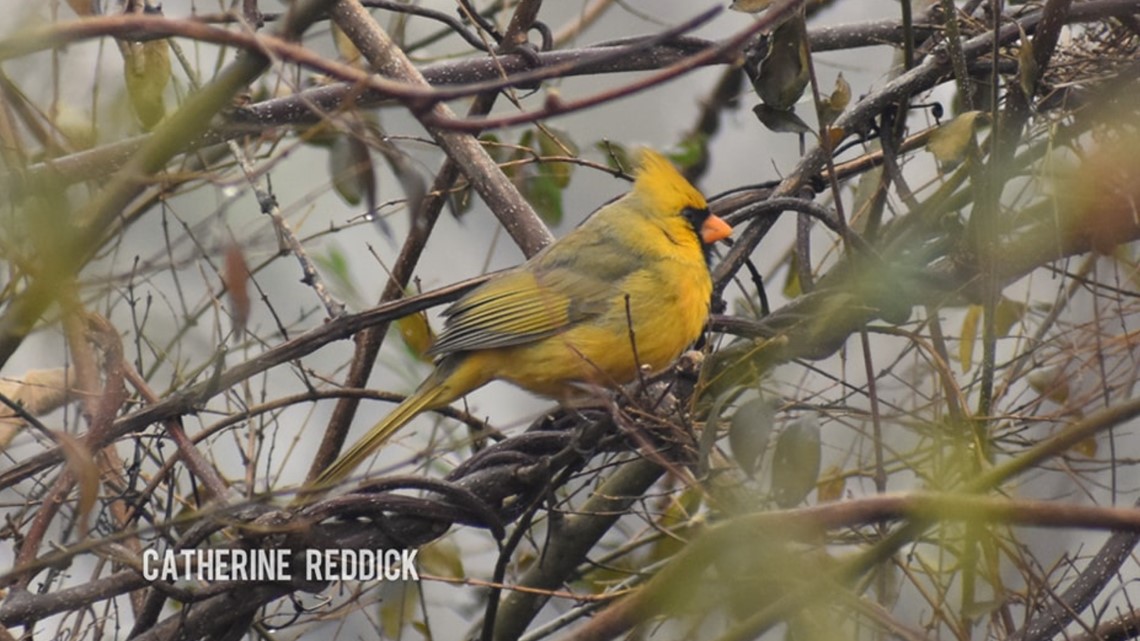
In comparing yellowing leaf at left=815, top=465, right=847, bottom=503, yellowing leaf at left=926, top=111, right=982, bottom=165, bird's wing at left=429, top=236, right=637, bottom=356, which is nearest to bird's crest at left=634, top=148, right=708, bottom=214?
bird's wing at left=429, top=236, right=637, bottom=356

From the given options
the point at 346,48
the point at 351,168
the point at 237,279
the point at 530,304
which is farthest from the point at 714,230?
the point at 237,279

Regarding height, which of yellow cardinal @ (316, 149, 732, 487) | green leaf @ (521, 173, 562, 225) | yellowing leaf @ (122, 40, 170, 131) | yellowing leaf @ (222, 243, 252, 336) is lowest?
yellowing leaf @ (222, 243, 252, 336)

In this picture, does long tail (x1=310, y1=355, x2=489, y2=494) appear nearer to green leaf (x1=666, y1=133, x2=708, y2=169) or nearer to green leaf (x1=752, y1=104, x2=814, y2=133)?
green leaf (x1=752, y1=104, x2=814, y2=133)

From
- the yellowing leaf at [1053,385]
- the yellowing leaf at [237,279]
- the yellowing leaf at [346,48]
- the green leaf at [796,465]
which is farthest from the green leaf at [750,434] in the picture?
the yellowing leaf at [346,48]

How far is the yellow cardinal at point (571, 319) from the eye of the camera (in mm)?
3764

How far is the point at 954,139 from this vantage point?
3104 mm

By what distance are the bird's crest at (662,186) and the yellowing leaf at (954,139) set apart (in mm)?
1212

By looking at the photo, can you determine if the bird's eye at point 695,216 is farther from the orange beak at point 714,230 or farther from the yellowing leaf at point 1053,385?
the yellowing leaf at point 1053,385

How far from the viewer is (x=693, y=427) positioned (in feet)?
8.74

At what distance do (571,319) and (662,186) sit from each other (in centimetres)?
63

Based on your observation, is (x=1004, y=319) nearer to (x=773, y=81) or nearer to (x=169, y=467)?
(x=773, y=81)

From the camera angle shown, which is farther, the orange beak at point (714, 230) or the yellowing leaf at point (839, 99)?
the orange beak at point (714, 230)

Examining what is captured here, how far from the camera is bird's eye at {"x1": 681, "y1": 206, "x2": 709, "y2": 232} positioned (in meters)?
4.25

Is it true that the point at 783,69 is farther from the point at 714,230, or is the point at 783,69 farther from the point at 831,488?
the point at 831,488
